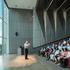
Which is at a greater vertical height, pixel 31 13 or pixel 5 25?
pixel 31 13

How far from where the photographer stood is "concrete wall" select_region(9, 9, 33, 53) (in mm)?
22984

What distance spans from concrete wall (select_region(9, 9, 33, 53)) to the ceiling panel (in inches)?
40.8

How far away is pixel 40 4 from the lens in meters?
19.9

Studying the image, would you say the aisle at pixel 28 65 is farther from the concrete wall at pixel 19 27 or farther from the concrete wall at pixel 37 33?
the concrete wall at pixel 19 27

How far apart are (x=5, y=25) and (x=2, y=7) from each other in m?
2.56

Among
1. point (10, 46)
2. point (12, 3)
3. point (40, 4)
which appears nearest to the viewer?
point (40, 4)

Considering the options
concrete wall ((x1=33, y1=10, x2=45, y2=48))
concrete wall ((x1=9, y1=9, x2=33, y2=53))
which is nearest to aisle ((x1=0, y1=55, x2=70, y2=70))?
concrete wall ((x1=33, y1=10, x2=45, y2=48))

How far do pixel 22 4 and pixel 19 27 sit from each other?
3266mm

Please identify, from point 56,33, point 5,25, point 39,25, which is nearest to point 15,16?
point 5,25

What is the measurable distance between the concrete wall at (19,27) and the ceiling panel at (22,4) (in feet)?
3.40

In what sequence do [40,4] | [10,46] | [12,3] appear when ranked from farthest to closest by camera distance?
[10,46]
[12,3]
[40,4]

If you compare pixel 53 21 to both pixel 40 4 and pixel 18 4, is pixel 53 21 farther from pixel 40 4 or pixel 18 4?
pixel 18 4

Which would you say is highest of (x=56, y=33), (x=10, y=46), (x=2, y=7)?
(x=2, y=7)

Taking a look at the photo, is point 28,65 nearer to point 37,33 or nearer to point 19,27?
point 37,33
